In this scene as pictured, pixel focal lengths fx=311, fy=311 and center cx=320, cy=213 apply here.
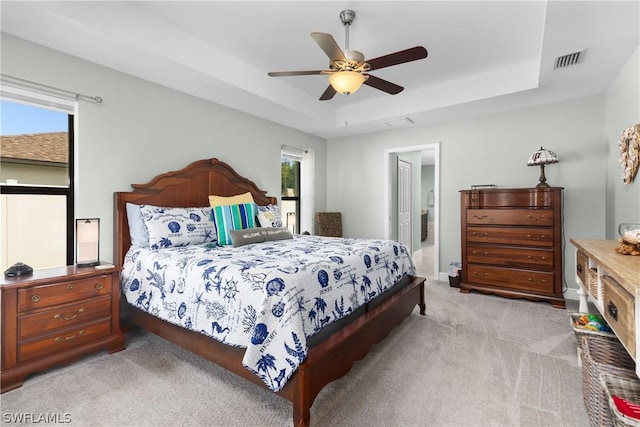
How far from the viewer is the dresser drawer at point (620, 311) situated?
1.16 m

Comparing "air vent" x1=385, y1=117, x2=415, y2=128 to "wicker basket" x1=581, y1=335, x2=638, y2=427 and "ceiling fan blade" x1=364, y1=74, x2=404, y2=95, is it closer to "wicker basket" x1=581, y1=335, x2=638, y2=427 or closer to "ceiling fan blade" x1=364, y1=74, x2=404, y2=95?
"ceiling fan blade" x1=364, y1=74, x2=404, y2=95

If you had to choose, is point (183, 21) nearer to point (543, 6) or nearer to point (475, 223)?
point (543, 6)

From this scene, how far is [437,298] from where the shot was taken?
382cm

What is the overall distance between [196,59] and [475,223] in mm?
3654

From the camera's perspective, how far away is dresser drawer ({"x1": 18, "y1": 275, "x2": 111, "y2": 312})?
198cm

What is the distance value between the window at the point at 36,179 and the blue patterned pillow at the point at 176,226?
0.67 meters

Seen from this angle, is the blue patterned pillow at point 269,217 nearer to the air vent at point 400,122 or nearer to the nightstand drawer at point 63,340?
the nightstand drawer at point 63,340

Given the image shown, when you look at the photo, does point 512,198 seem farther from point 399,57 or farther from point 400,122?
point 399,57

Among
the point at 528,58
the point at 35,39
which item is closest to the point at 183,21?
the point at 35,39

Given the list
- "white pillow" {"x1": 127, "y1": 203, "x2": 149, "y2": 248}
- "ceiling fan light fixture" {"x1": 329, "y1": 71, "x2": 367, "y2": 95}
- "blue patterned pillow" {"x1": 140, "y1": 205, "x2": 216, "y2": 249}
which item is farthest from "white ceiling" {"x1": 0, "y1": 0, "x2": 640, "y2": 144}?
"blue patterned pillow" {"x1": 140, "y1": 205, "x2": 216, "y2": 249}

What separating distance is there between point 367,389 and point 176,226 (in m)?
2.11

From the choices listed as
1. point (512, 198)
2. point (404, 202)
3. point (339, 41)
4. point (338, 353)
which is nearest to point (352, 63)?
point (339, 41)

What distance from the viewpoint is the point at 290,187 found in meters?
5.32

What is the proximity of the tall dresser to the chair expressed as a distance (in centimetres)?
213
